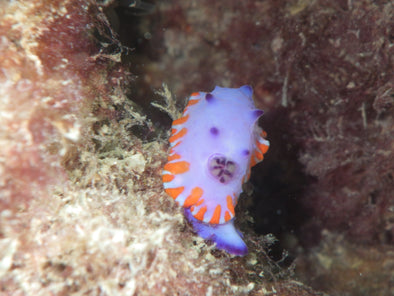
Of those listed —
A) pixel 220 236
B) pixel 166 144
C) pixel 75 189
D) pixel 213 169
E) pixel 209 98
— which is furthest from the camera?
pixel 166 144

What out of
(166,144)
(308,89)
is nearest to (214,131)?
(166,144)

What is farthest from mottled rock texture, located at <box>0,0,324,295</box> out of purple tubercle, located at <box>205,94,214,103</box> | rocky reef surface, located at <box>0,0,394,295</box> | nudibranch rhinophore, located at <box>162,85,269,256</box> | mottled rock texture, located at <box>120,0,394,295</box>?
mottled rock texture, located at <box>120,0,394,295</box>

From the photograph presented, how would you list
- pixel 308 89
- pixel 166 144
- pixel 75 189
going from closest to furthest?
pixel 75 189, pixel 166 144, pixel 308 89

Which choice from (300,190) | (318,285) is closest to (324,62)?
(300,190)

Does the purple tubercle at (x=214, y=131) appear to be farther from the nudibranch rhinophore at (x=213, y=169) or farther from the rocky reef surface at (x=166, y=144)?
the rocky reef surface at (x=166, y=144)

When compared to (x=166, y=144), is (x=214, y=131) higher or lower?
higher

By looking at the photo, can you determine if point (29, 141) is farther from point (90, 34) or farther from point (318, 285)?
point (318, 285)

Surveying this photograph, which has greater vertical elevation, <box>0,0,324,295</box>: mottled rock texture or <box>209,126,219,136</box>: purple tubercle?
<box>209,126,219,136</box>: purple tubercle

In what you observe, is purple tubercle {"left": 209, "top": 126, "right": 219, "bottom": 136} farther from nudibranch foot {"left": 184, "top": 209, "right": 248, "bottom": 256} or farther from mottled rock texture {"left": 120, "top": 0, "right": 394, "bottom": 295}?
mottled rock texture {"left": 120, "top": 0, "right": 394, "bottom": 295}

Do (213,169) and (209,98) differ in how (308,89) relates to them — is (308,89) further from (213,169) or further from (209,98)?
(213,169)
